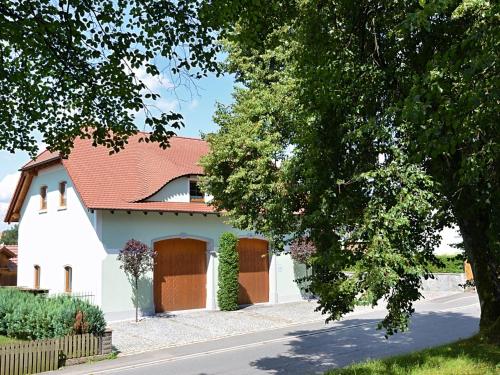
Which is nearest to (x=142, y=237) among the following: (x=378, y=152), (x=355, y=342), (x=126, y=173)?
(x=126, y=173)

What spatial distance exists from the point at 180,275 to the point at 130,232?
2.90m

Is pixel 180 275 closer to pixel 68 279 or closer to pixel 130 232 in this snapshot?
pixel 130 232

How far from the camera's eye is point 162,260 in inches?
790

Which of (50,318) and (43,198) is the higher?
(43,198)

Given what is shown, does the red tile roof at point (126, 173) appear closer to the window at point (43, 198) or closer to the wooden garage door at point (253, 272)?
the window at point (43, 198)

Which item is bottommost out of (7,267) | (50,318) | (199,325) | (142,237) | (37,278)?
(199,325)

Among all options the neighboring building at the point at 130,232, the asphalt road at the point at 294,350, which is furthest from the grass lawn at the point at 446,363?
the neighboring building at the point at 130,232

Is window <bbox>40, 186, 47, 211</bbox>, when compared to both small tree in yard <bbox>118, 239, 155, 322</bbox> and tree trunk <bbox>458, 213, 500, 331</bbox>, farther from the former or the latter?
tree trunk <bbox>458, 213, 500, 331</bbox>

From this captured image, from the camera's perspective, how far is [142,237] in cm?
1925

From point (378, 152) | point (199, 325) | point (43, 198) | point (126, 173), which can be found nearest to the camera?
point (378, 152)

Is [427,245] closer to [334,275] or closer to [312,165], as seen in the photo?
[334,275]

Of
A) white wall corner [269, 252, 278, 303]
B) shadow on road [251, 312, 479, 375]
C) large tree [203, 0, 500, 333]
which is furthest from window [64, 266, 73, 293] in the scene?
large tree [203, 0, 500, 333]

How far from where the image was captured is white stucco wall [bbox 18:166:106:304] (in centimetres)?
1870

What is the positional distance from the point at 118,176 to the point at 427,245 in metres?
14.8
